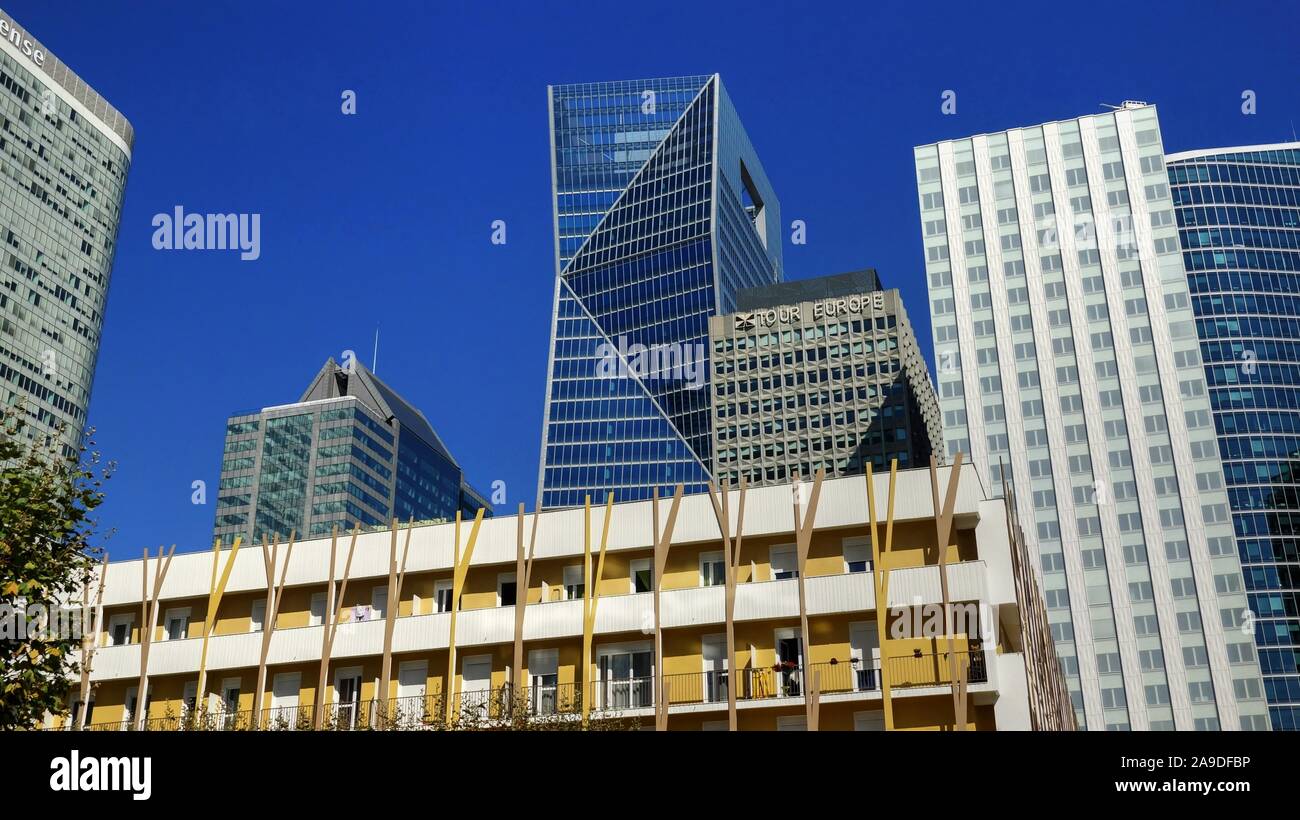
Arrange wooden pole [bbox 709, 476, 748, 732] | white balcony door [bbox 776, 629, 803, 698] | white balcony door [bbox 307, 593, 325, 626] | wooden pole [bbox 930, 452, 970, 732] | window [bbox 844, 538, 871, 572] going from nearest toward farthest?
wooden pole [bbox 930, 452, 970, 732] < wooden pole [bbox 709, 476, 748, 732] < white balcony door [bbox 776, 629, 803, 698] < window [bbox 844, 538, 871, 572] < white balcony door [bbox 307, 593, 325, 626]

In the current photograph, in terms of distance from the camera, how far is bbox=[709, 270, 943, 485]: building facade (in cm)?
16125

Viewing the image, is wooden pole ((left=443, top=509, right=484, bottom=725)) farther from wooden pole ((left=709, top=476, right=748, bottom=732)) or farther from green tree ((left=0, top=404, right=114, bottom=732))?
green tree ((left=0, top=404, right=114, bottom=732))

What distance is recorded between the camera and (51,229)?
5915 inches

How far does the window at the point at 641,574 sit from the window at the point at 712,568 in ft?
6.59

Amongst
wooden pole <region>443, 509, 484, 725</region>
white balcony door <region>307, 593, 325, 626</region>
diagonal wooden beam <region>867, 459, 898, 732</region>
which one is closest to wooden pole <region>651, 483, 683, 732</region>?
wooden pole <region>443, 509, 484, 725</region>

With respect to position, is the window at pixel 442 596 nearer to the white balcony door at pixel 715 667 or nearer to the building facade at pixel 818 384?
the white balcony door at pixel 715 667

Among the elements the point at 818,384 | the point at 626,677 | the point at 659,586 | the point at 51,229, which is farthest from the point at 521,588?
A: the point at 51,229

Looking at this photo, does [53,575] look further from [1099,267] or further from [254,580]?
[1099,267]

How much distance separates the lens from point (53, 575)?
23156 mm

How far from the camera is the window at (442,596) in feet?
167

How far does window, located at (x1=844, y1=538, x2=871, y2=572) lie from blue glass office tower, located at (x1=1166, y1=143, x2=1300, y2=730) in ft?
311

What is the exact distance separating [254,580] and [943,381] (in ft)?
353
